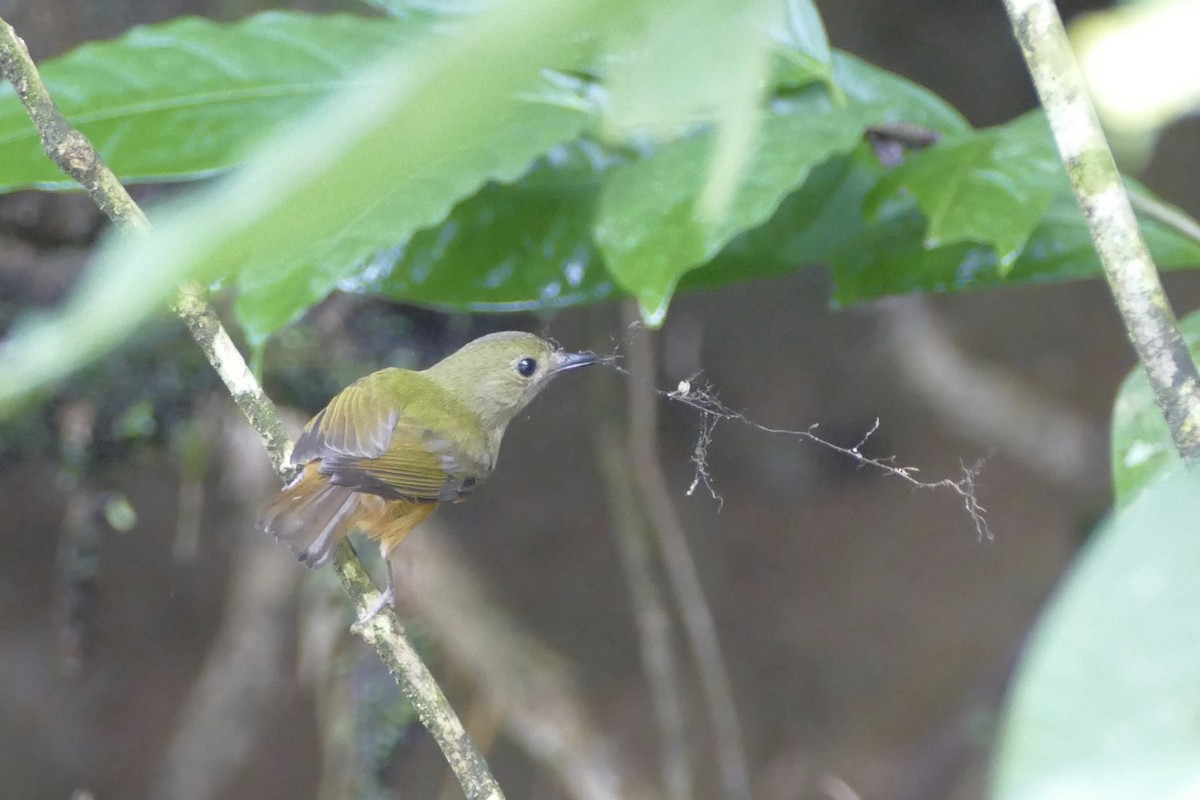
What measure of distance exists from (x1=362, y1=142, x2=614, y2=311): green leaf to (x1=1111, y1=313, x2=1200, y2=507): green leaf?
0.85 m

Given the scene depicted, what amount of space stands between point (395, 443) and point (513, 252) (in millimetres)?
400

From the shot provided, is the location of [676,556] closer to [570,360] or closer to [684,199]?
[570,360]

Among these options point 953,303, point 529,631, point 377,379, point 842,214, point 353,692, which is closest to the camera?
point 842,214

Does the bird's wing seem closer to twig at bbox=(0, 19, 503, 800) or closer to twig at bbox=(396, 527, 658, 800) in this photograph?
twig at bbox=(0, 19, 503, 800)

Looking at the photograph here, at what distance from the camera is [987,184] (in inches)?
62.1

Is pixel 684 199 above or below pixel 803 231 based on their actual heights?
above

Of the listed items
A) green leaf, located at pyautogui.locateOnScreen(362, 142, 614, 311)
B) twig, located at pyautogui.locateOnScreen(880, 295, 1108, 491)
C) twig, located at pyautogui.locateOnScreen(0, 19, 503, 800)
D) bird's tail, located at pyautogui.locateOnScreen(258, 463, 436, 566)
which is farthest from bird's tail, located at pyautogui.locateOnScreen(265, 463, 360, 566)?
twig, located at pyautogui.locateOnScreen(880, 295, 1108, 491)

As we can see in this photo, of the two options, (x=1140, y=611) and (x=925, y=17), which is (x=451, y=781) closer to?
(x=925, y=17)

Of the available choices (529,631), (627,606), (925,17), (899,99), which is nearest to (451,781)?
(529,631)

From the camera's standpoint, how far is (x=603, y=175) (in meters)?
1.96

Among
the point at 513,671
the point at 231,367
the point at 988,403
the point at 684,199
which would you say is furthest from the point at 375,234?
→ the point at 988,403

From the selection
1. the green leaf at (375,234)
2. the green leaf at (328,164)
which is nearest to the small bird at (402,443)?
the green leaf at (375,234)

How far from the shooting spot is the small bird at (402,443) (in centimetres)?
172

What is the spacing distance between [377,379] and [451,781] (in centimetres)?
184
